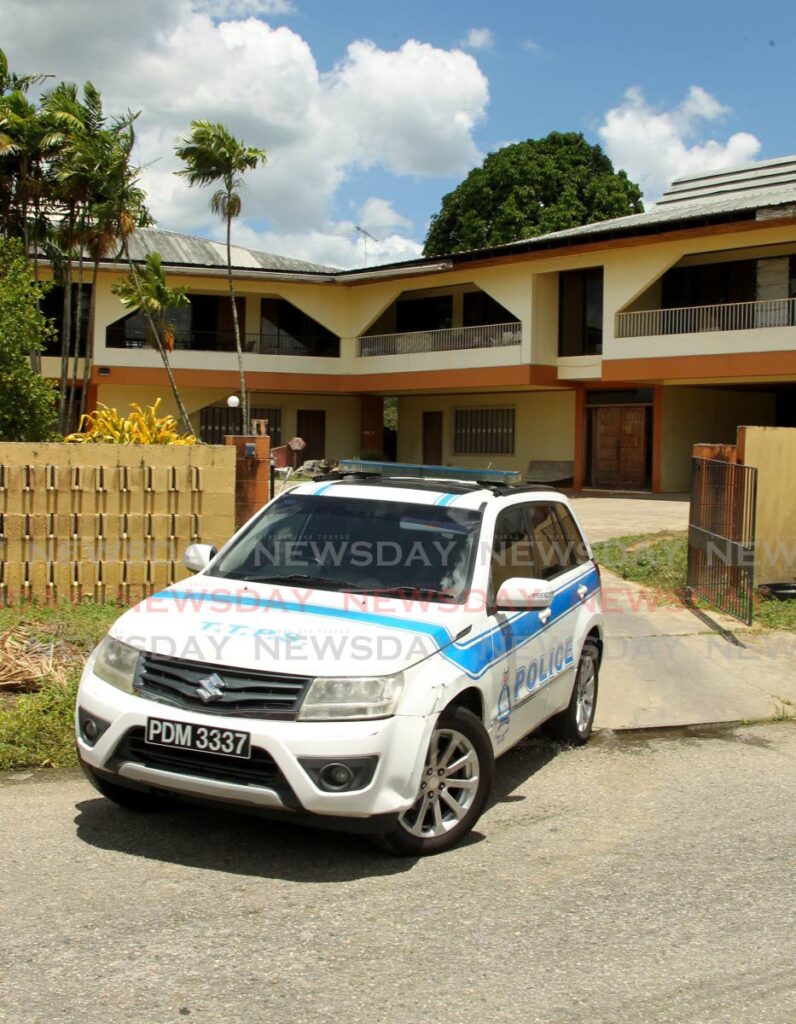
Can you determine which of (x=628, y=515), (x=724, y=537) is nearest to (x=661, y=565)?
(x=724, y=537)

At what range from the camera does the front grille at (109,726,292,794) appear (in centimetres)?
400

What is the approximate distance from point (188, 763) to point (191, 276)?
87.3 feet

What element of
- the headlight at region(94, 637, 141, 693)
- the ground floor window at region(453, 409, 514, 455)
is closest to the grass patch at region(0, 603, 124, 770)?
the headlight at region(94, 637, 141, 693)

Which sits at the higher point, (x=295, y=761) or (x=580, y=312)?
(x=580, y=312)

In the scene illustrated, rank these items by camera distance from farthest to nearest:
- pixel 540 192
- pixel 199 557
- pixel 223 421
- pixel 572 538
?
pixel 540 192 → pixel 223 421 → pixel 572 538 → pixel 199 557

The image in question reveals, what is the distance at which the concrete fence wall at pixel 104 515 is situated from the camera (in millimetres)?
8750

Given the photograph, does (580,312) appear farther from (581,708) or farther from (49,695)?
(49,695)

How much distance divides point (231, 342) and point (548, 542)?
2639 cm

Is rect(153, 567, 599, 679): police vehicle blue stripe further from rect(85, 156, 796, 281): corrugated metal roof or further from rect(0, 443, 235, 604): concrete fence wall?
rect(85, 156, 796, 281): corrugated metal roof

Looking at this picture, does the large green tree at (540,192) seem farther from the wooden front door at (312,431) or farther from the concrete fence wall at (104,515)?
the concrete fence wall at (104,515)

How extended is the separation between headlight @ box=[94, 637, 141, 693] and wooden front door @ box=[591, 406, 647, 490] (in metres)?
22.4

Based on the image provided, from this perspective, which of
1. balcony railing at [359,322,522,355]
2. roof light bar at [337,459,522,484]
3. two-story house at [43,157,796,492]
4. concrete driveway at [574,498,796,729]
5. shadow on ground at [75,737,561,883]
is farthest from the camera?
balcony railing at [359,322,522,355]

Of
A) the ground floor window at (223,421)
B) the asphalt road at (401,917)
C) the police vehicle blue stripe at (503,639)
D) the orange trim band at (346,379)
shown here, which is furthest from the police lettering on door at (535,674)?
the ground floor window at (223,421)

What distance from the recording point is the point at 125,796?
15.3ft
